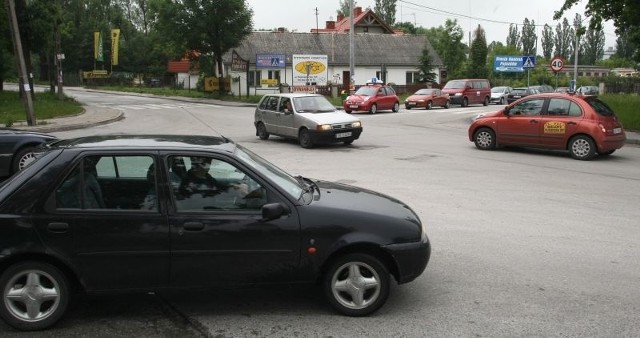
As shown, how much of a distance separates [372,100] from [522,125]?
1770 centimetres

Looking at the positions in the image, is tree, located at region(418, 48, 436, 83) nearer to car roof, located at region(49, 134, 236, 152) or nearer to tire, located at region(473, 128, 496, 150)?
tire, located at region(473, 128, 496, 150)

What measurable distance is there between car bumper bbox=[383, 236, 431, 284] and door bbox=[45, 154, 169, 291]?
1711 millimetres

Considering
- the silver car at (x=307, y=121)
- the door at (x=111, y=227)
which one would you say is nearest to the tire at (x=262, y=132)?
the silver car at (x=307, y=121)

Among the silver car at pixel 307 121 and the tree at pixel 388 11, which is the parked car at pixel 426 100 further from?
the tree at pixel 388 11

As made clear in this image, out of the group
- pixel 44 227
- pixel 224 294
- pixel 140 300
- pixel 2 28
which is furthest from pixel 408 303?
pixel 2 28

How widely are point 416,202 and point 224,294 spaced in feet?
14.6

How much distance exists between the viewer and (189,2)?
145ft

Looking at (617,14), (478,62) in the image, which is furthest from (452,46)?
(617,14)

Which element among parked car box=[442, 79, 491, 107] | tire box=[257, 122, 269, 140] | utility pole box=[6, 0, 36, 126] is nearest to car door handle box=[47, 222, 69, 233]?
tire box=[257, 122, 269, 140]

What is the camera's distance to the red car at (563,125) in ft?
45.9

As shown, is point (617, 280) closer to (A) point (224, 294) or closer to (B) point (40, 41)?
(A) point (224, 294)

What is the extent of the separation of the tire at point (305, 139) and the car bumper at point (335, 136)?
148mm

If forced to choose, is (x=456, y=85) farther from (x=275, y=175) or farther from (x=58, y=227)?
(x=58, y=227)

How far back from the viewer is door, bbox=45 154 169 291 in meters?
4.16
